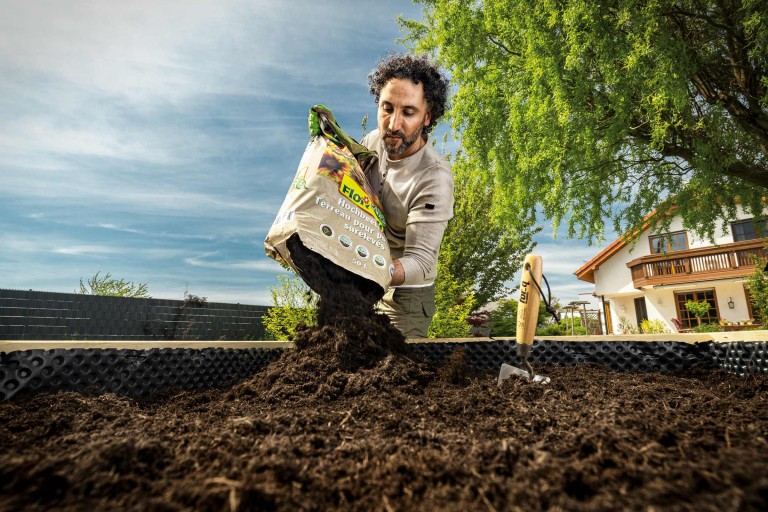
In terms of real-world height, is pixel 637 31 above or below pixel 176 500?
above

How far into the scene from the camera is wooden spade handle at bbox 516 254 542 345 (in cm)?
171

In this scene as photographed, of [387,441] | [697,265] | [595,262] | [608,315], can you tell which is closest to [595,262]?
[595,262]

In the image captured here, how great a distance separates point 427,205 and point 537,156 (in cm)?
459

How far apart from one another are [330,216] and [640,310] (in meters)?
20.7

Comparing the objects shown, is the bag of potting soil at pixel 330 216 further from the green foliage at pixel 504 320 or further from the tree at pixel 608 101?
the green foliage at pixel 504 320

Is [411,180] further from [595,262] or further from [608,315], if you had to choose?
[608,315]

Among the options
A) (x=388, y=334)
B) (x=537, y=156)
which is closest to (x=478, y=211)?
(x=537, y=156)

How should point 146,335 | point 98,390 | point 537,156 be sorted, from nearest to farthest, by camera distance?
point 98,390 < point 537,156 < point 146,335

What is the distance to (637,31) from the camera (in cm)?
561


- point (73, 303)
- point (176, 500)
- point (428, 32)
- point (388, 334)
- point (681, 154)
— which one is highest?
point (428, 32)

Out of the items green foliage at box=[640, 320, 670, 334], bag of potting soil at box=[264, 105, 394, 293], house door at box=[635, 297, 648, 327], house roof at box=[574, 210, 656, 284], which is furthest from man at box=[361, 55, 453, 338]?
house door at box=[635, 297, 648, 327]

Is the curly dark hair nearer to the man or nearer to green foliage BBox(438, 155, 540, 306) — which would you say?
the man

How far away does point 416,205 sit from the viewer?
272 cm

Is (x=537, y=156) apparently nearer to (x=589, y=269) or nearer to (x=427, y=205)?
(x=427, y=205)
